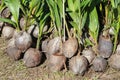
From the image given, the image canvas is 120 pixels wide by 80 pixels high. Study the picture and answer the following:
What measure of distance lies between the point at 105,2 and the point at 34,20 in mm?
751

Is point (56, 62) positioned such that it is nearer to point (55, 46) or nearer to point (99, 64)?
point (55, 46)

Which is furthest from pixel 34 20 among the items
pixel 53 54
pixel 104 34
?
pixel 104 34

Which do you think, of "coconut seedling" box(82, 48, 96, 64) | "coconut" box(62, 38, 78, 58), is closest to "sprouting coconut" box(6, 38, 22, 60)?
"coconut" box(62, 38, 78, 58)

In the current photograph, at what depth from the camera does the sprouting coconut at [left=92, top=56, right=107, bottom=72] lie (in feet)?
10.7

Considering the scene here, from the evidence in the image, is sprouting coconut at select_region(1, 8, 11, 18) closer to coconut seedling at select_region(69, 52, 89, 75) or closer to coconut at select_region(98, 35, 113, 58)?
coconut seedling at select_region(69, 52, 89, 75)

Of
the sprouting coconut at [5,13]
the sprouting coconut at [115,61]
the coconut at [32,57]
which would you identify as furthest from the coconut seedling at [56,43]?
the sprouting coconut at [5,13]

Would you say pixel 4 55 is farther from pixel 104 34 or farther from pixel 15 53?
pixel 104 34

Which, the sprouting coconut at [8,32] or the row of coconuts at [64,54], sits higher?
the sprouting coconut at [8,32]

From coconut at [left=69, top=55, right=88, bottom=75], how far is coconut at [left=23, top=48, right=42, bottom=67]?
348 millimetres

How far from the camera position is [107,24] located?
11.2 ft

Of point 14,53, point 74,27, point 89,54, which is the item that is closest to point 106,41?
point 89,54

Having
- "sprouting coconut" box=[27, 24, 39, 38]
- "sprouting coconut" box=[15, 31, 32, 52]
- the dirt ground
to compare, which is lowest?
the dirt ground

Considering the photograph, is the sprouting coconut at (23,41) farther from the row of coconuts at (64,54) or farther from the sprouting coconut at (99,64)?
the sprouting coconut at (99,64)

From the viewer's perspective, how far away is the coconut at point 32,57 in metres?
3.35
